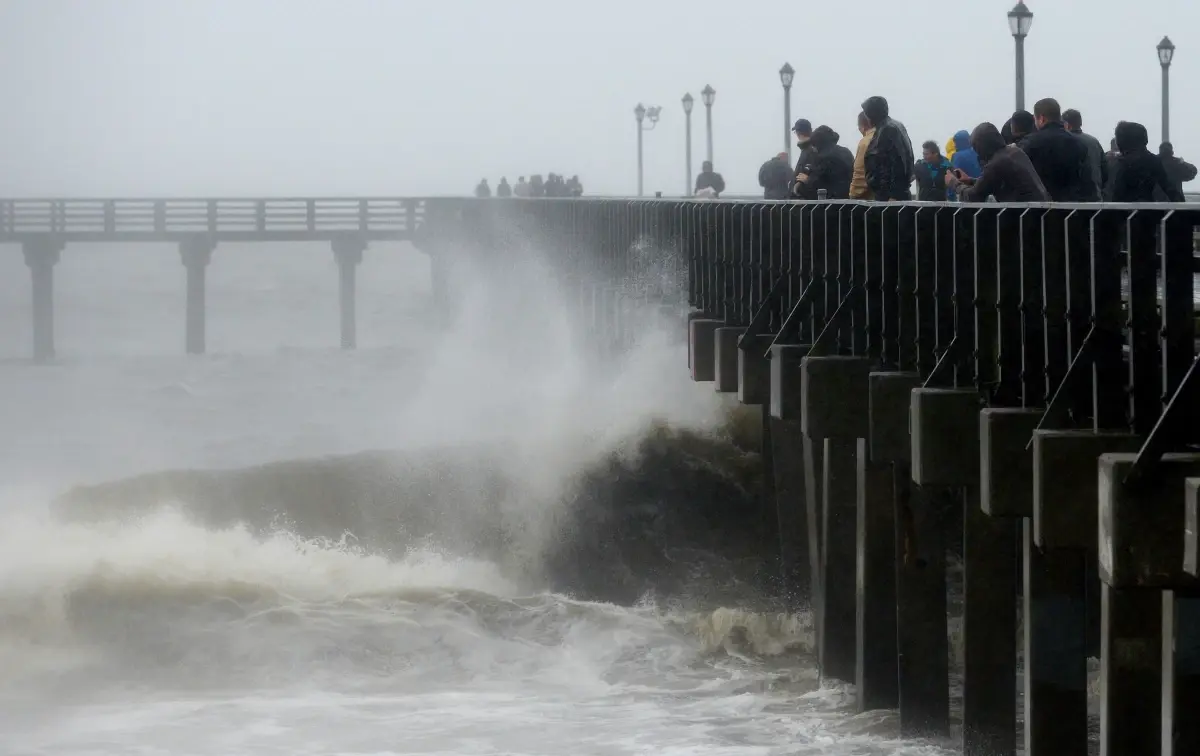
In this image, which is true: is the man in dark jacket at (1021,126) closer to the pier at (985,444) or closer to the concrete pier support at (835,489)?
the pier at (985,444)

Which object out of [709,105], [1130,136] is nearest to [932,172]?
[1130,136]

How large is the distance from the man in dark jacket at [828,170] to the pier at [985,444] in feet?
1.81

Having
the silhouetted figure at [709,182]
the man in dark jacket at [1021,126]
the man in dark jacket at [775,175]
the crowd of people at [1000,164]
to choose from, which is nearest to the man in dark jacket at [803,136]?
the crowd of people at [1000,164]

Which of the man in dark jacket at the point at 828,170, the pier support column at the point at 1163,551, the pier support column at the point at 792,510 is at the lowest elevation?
the pier support column at the point at 792,510

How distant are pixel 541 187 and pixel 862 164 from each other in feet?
115

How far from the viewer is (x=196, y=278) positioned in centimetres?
5584

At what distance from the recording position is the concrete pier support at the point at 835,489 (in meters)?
11.9

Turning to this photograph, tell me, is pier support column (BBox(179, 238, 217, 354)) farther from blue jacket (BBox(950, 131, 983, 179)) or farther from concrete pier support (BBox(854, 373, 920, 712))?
concrete pier support (BBox(854, 373, 920, 712))

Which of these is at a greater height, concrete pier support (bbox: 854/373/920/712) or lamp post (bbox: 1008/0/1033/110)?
lamp post (bbox: 1008/0/1033/110)

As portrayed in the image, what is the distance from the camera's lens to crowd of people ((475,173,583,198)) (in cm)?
4681

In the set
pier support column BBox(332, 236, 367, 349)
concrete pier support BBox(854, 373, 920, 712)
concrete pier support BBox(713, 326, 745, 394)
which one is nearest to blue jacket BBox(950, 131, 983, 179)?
concrete pier support BBox(713, 326, 745, 394)

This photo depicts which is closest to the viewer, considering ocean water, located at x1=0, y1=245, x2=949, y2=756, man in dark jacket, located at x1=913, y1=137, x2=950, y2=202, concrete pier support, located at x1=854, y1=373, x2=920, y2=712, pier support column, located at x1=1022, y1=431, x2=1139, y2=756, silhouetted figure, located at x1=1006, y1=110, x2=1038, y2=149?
pier support column, located at x1=1022, y1=431, x2=1139, y2=756

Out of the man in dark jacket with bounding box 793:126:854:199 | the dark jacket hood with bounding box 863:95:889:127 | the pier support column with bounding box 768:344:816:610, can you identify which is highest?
the dark jacket hood with bounding box 863:95:889:127

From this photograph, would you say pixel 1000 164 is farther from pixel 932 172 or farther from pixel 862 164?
pixel 932 172
